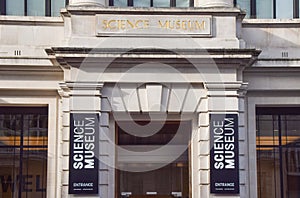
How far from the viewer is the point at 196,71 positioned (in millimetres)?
18047

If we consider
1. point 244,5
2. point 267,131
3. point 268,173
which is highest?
point 244,5

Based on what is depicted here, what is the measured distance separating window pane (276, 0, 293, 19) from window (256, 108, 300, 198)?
3237 millimetres

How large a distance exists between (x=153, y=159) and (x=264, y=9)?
21.0 feet

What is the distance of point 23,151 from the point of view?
19672 millimetres

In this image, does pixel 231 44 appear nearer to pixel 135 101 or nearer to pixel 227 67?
pixel 227 67

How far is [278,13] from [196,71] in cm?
451

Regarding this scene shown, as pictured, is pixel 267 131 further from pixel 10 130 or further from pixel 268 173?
pixel 10 130

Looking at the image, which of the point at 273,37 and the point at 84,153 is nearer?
the point at 84,153

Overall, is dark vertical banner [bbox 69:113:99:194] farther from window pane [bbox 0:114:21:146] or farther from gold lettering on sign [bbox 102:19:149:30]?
window pane [bbox 0:114:21:146]

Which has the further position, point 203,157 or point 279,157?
point 279,157

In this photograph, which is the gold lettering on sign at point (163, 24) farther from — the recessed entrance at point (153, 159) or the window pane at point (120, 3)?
the recessed entrance at point (153, 159)

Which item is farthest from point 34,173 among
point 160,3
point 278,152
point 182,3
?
point 278,152

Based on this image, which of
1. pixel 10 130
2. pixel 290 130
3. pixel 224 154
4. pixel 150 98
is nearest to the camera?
pixel 224 154

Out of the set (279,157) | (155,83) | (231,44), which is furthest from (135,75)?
(279,157)
